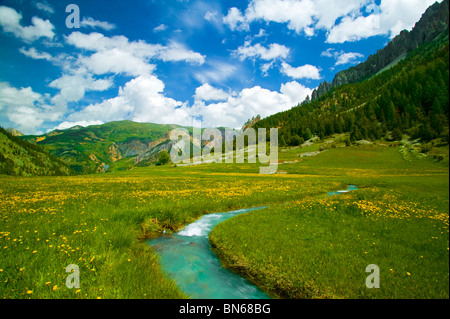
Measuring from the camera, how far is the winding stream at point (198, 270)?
7953 millimetres

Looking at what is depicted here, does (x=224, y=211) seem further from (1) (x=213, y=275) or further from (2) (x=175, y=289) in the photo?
(2) (x=175, y=289)

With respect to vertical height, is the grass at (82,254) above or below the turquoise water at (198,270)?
above

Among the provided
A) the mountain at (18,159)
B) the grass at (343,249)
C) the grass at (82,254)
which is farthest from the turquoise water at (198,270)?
the mountain at (18,159)

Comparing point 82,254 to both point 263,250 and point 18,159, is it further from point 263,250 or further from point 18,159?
point 18,159

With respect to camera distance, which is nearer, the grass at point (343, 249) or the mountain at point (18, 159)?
the grass at point (343, 249)

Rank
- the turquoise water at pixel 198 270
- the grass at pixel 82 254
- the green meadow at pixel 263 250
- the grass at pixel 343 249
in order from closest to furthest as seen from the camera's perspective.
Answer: the grass at pixel 82 254, the green meadow at pixel 263 250, the grass at pixel 343 249, the turquoise water at pixel 198 270

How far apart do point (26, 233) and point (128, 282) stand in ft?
22.4

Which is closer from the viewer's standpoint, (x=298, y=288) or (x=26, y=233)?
(x=298, y=288)

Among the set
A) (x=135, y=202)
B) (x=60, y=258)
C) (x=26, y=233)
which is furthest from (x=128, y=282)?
(x=135, y=202)

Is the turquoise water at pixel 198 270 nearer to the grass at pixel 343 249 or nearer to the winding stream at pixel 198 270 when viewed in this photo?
the winding stream at pixel 198 270

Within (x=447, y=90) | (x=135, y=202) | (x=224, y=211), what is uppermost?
(x=447, y=90)

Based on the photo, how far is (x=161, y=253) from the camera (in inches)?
433

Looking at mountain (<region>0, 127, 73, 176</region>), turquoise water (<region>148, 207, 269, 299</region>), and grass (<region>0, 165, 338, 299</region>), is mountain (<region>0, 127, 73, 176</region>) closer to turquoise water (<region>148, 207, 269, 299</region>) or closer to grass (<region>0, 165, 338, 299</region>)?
grass (<region>0, 165, 338, 299</region>)

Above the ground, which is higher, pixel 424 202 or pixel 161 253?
pixel 424 202
